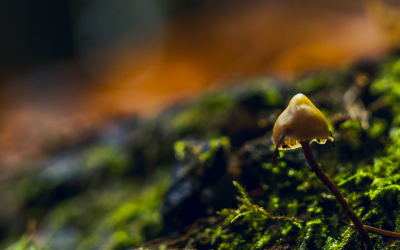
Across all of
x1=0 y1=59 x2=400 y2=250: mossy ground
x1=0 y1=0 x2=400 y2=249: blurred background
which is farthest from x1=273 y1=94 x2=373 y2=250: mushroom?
x1=0 y1=0 x2=400 y2=249: blurred background

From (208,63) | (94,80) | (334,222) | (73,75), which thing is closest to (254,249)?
(334,222)

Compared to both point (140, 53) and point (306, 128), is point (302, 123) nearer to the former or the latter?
point (306, 128)

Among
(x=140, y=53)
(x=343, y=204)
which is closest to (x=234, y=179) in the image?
(x=343, y=204)

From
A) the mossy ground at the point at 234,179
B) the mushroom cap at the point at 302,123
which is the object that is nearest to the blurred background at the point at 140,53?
the mossy ground at the point at 234,179

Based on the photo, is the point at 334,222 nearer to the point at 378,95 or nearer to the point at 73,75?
the point at 378,95

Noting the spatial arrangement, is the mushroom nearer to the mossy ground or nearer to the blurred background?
→ the mossy ground

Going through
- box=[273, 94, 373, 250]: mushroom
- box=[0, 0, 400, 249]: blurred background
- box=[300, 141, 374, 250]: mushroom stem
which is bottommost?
box=[300, 141, 374, 250]: mushroom stem

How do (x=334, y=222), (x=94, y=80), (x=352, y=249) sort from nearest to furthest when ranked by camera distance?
1. (x=352, y=249)
2. (x=334, y=222)
3. (x=94, y=80)
